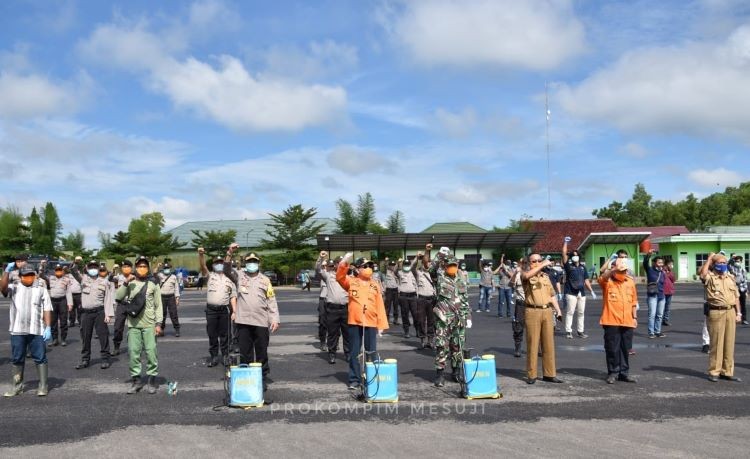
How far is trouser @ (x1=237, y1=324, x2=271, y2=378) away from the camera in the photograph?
30.4ft

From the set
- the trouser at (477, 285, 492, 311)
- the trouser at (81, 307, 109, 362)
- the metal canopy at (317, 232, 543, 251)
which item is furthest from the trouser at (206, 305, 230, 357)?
the metal canopy at (317, 232, 543, 251)

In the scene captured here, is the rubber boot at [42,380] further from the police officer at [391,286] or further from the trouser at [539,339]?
the police officer at [391,286]

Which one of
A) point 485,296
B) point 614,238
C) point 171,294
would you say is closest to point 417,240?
point 614,238

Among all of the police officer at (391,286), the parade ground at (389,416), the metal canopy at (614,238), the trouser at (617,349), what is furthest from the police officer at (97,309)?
the metal canopy at (614,238)

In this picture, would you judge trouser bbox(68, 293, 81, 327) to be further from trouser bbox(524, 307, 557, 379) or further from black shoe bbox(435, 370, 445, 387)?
trouser bbox(524, 307, 557, 379)

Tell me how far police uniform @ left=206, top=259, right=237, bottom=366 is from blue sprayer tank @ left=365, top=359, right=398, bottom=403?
4018mm

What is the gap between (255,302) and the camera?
30.6 ft

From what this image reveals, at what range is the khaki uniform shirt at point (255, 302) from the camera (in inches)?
364

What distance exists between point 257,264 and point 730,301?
739 centimetres

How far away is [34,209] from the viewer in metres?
76.4

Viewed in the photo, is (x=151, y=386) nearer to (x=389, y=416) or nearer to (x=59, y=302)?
(x=389, y=416)

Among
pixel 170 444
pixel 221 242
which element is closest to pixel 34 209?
pixel 221 242

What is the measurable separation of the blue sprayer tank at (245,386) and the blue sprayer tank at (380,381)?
138 cm

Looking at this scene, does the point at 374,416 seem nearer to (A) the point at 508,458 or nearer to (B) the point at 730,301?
(A) the point at 508,458
